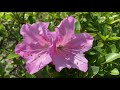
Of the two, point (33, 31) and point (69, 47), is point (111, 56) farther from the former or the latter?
point (33, 31)

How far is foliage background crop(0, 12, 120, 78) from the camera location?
1299 mm

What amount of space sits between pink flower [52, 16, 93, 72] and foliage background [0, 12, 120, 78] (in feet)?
0.29

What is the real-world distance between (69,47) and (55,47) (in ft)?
0.24

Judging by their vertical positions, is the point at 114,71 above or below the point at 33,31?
below

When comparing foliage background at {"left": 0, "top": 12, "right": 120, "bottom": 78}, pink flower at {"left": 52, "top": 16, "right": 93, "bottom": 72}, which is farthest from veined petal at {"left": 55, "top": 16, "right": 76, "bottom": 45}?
foliage background at {"left": 0, "top": 12, "right": 120, "bottom": 78}

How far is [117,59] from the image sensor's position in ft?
4.52

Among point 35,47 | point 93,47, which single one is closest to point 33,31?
point 35,47

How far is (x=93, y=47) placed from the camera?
4.41 feet

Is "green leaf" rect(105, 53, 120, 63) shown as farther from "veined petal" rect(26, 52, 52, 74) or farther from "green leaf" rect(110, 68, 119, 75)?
"veined petal" rect(26, 52, 52, 74)

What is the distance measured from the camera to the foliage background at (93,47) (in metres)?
1.30

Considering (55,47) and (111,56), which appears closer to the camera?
(55,47)
